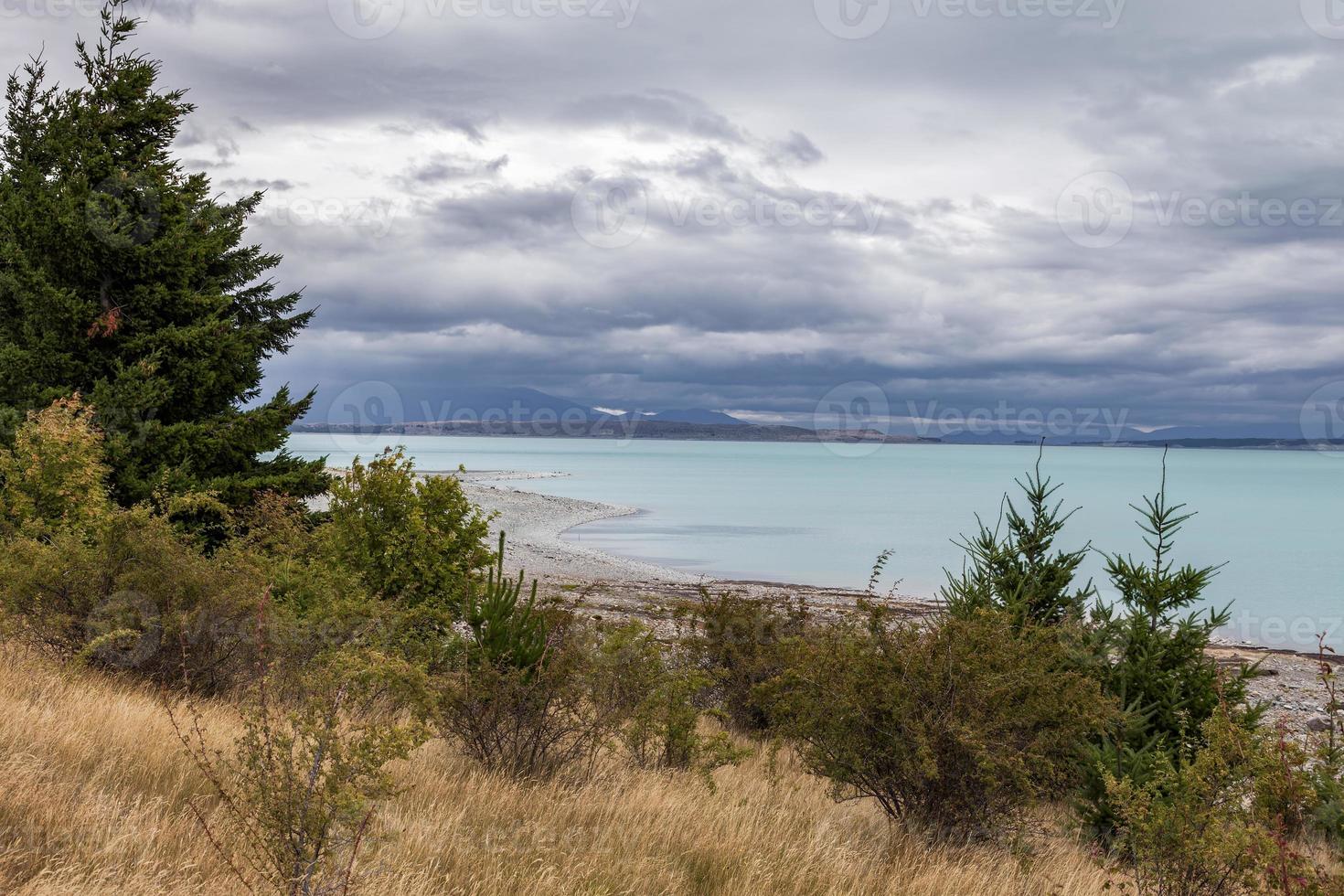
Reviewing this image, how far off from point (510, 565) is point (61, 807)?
101ft

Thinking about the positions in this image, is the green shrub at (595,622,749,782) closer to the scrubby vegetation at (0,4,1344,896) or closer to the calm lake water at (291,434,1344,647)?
the scrubby vegetation at (0,4,1344,896)

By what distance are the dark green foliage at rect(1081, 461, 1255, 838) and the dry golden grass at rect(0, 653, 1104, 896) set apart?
2.98 feet

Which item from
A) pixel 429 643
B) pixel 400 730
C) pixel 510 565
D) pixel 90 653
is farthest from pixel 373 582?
pixel 510 565

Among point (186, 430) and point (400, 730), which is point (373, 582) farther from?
point (400, 730)

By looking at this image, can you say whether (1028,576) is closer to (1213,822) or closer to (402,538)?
(1213,822)

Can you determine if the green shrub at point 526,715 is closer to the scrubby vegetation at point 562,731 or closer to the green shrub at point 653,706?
the scrubby vegetation at point 562,731

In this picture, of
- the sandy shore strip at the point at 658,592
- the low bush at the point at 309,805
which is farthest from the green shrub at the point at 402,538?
the low bush at the point at 309,805

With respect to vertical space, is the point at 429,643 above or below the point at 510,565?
above

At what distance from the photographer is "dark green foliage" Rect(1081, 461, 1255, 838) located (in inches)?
311

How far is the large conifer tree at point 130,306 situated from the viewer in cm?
1645

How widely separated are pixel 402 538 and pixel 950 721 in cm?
842

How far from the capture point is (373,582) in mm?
12977

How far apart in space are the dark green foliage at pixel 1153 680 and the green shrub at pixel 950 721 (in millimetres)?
469

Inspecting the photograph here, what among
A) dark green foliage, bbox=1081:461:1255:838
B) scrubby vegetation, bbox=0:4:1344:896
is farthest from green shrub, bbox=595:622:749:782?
dark green foliage, bbox=1081:461:1255:838
